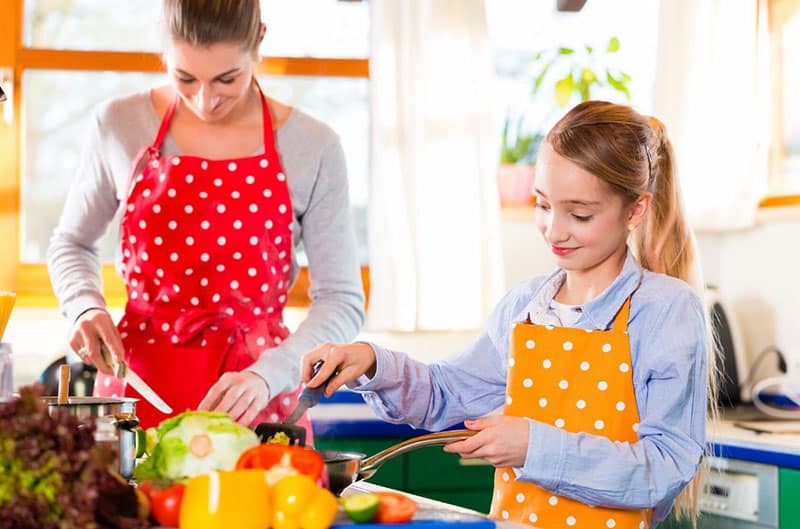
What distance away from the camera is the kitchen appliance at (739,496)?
252 centimetres

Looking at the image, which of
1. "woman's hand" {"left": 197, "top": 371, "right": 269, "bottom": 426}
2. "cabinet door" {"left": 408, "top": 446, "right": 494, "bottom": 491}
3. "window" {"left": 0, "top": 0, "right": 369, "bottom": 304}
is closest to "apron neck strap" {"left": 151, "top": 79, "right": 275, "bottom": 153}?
"woman's hand" {"left": 197, "top": 371, "right": 269, "bottom": 426}

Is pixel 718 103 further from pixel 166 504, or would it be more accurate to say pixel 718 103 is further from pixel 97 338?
pixel 166 504

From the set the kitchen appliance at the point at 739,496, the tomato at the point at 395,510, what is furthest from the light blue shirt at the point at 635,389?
the kitchen appliance at the point at 739,496

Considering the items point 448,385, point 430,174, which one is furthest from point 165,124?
point 430,174

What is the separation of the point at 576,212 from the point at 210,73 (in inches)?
27.6

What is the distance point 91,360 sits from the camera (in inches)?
76.9

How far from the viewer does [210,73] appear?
6.44 ft

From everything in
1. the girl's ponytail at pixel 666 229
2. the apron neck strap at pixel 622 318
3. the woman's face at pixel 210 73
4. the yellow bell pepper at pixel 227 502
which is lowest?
the yellow bell pepper at pixel 227 502

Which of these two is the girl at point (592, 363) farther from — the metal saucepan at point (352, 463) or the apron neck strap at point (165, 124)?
the apron neck strap at point (165, 124)

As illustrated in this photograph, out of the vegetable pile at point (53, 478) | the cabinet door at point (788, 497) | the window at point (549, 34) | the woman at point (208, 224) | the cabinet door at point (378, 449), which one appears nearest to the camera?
the vegetable pile at point (53, 478)

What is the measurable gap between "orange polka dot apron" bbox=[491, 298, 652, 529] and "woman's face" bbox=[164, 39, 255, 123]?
672mm

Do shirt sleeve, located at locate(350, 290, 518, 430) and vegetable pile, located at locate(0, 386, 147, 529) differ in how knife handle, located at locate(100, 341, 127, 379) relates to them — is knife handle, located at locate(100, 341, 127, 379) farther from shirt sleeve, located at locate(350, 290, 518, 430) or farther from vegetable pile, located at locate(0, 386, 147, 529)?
vegetable pile, located at locate(0, 386, 147, 529)

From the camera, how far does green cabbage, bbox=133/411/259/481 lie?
1178 mm

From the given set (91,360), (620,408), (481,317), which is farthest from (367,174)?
(620,408)
